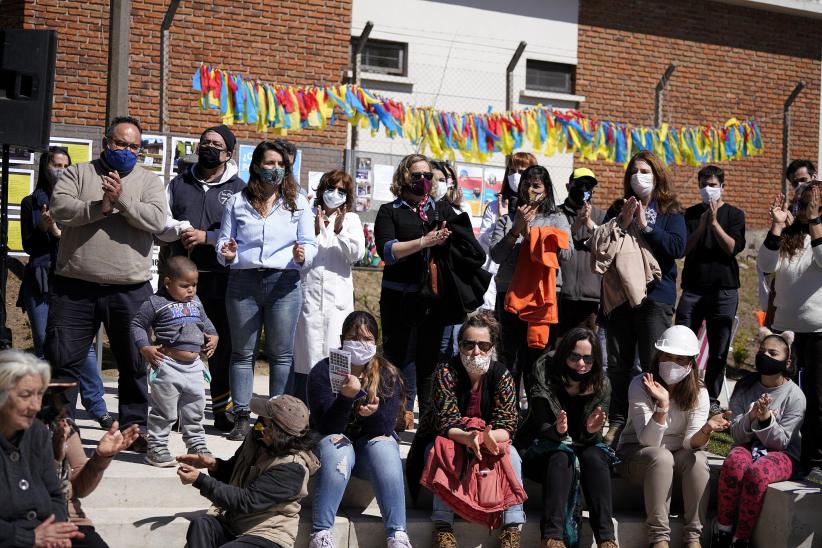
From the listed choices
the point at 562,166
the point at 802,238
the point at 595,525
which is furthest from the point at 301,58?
the point at 595,525

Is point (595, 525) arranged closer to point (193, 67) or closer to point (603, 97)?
point (193, 67)

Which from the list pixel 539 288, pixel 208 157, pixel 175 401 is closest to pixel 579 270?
pixel 539 288

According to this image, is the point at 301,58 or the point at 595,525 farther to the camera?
the point at 301,58

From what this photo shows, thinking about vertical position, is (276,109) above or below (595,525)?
above

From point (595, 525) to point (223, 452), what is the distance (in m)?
2.09

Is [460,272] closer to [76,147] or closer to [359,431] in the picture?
[359,431]

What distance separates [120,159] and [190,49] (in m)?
7.25

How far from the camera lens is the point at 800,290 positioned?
21.1 ft

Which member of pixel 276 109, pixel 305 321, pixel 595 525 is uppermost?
pixel 276 109

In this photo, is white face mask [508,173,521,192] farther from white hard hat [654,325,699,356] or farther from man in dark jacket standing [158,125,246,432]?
man in dark jacket standing [158,125,246,432]

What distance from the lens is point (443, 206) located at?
675cm

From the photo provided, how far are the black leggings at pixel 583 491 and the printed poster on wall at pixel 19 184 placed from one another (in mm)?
6727

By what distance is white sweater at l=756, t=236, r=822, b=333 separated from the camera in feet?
20.7

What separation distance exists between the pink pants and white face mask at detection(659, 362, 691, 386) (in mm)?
527
